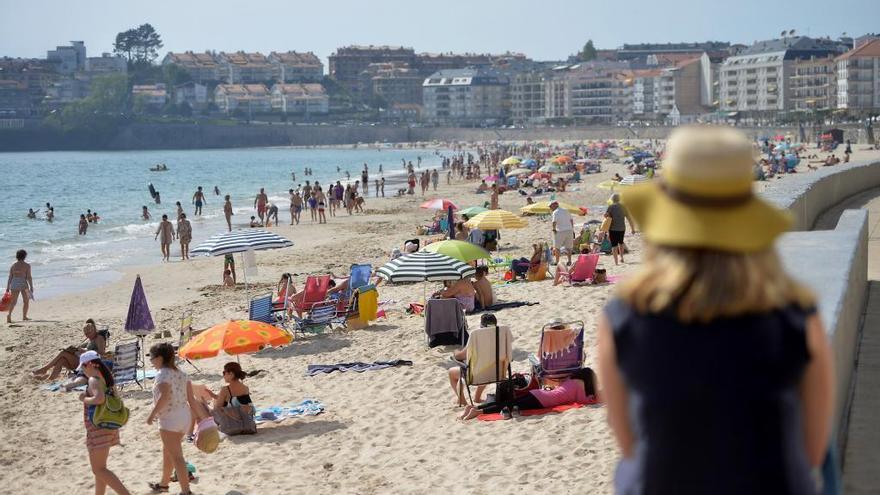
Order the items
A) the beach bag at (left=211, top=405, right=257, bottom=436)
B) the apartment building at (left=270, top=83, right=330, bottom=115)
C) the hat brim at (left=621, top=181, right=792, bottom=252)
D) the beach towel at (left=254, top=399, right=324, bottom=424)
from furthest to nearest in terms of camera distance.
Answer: the apartment building at (left=270, top=83, right=330, bottom=115), the beach towel at (left=254, top=399, right=324, bottom=424), the beach bag at (left=211, top=405, right=257, bottom=436), the hat brim at (left=621, top=181, right=792, bottom=252)

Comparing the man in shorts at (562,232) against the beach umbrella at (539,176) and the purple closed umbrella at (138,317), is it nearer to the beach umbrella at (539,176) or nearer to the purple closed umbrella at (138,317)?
the purple closed umbrella at (138,317)

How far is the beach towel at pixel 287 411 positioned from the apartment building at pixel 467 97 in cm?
17682

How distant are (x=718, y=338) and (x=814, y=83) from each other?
137 metres

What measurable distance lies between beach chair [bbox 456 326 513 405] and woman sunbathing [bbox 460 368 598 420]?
0.29 metres

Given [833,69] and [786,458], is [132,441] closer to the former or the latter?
[786,458]

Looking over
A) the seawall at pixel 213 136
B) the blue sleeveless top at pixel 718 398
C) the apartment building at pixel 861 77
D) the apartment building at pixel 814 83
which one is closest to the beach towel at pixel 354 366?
the blue sleeveless top at pixel 718 398

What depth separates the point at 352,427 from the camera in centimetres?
899

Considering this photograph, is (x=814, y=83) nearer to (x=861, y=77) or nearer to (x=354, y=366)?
(x=861, y=77)

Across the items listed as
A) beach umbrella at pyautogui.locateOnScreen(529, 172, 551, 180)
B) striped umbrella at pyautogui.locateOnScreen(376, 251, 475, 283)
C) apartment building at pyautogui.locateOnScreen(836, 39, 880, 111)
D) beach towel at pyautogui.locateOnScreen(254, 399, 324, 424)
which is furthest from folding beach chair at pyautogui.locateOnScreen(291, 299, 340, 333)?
apartment building at pyautogui.locateOnScreen(836, 39, 880, 111)

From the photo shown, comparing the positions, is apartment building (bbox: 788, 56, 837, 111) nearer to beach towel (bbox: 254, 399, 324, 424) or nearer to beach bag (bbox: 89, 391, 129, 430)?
beach towel (bbox: 254, 399, 324, 424)

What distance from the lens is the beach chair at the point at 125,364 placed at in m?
11.2

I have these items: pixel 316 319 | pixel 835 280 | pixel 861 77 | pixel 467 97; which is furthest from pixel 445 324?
pixel 467 97

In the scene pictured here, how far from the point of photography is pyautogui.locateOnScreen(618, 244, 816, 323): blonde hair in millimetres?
1979

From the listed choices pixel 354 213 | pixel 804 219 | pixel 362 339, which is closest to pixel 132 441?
pixel 362 339
